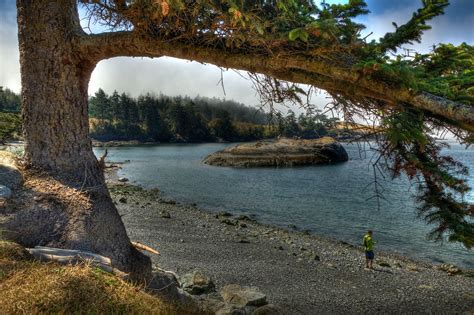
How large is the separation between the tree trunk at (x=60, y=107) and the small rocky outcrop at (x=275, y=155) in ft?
188

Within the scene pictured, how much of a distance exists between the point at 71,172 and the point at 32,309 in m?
2.65

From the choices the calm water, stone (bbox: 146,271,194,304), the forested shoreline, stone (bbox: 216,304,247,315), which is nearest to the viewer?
stone (bbox: 146,271,194,304)

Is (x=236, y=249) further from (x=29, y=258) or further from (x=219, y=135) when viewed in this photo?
(x=219, y=135)

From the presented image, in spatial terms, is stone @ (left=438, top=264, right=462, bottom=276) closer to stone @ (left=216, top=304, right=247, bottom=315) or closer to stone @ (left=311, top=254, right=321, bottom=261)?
stone @ (left=311, top=254, right=321, bottom=261)

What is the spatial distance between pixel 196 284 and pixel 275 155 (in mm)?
55742

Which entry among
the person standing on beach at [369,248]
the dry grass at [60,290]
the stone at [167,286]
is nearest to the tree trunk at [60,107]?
the stone at [167,286]

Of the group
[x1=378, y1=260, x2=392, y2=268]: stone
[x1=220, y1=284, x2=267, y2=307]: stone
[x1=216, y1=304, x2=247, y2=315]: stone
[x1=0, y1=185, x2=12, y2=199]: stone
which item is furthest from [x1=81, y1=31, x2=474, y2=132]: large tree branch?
[x1=378, y1=260, x2=392, y2=268]: stone

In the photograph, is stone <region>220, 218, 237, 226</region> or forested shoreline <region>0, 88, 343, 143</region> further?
forested shoreline <region>0, 88, 343, 143</region>

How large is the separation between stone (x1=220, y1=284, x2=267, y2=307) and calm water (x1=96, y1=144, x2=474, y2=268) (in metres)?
4.93

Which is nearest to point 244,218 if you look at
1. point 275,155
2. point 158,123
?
point 275,155

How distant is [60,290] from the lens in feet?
12.1

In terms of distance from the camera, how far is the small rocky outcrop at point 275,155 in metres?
64.3

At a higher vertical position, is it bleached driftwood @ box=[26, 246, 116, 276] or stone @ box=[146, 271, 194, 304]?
bleached driftwood @ box=[26, 246, 116, 276]

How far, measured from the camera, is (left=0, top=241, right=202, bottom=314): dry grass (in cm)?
345
